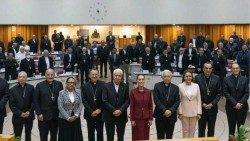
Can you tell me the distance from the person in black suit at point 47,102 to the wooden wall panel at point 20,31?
20685 mm

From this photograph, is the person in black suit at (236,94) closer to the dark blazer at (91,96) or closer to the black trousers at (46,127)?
the dark blazer at (91,96)

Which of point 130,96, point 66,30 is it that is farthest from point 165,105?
point 66,30

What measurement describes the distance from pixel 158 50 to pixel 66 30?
1074 centimetres

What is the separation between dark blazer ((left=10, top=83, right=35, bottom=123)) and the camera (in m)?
9.32

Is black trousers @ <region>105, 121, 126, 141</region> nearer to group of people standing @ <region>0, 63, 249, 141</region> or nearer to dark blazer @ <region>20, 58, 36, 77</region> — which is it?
group of people standing @ <region>0, 63, 249, 141</region>

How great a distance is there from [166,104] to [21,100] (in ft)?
10.1

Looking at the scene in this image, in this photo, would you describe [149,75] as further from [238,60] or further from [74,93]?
[74,93]

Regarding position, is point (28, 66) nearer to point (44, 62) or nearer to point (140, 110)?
point (44, 62)

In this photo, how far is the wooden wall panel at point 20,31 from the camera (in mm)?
28969

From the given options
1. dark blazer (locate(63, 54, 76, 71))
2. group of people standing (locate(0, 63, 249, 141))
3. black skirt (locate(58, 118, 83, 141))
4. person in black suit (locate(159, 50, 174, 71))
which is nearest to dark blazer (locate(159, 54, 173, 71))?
person in black suit (locate(159, 50, 174, 71))

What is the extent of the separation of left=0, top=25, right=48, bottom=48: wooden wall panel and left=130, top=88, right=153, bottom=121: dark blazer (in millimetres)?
21569

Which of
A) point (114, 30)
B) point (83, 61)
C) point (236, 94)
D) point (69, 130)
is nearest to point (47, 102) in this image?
point (69, 130)
